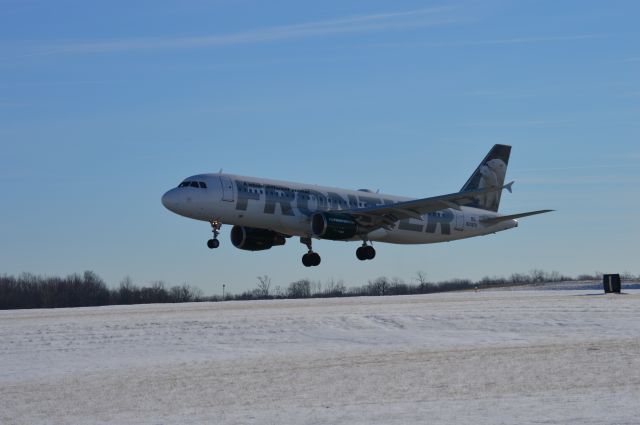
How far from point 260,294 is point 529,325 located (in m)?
39.6

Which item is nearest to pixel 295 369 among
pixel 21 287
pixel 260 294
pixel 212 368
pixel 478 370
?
pixel 212 368

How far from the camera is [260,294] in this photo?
234ft

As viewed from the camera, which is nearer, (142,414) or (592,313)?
(142,414)

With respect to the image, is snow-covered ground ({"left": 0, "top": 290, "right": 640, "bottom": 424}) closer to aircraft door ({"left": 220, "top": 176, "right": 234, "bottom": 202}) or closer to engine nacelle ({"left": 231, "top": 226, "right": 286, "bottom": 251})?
aircraft door ({"left": 220, "top": 176, "right": 234, "bottom": 202})

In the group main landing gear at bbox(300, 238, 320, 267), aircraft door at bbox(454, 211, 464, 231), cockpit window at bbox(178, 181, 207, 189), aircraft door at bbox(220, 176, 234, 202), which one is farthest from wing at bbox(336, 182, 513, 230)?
cockpit window at bbox(178, 181, 207, 189)

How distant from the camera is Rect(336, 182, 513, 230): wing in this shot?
60656 mm

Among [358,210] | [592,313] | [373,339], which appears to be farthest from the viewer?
[358,210]

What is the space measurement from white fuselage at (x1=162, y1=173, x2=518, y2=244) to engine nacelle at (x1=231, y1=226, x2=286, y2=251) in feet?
5.70

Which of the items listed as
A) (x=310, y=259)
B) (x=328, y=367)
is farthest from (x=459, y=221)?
(x=328, y=367)

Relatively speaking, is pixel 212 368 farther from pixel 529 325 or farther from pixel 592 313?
pixel 592 313

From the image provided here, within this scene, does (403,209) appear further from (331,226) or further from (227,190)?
(227,190)

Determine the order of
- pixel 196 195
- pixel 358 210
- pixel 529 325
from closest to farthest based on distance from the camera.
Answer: pixel 529 325
pixel 196 195
pixel 358 210

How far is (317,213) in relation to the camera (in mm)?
60094

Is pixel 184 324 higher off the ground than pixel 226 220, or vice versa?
pixel 226 220
